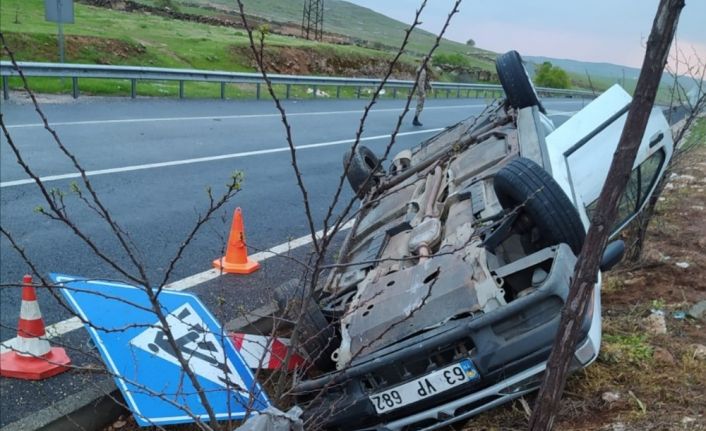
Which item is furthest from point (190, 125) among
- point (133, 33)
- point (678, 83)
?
point (133, 33)

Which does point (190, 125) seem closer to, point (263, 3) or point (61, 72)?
point (61, 72)

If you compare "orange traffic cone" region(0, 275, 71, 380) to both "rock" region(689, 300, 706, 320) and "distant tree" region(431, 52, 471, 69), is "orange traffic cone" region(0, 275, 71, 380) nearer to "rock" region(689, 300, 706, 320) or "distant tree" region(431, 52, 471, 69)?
"rock" region(689, 300, 706, 320)

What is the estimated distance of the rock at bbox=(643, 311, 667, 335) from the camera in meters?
4.09

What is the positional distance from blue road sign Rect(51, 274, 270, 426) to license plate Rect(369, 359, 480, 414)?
54 cm

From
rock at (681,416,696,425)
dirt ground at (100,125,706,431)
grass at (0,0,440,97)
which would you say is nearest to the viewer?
rock at (681,416,696,425)

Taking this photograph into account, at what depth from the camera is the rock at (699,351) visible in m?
3.71

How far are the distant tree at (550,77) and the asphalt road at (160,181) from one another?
27790 millimetres

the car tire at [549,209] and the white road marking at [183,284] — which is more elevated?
the car tire at [549,209]

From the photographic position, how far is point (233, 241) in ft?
17.1

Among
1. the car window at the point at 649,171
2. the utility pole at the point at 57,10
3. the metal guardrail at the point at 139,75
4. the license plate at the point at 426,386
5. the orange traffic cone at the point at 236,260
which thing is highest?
the utility pole at the point at 57,10

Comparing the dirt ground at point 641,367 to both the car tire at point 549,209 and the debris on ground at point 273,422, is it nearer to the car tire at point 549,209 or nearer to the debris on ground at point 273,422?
the car tire at point 549,209

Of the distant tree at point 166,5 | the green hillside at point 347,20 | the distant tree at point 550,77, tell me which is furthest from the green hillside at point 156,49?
the green hillside at point 347,20

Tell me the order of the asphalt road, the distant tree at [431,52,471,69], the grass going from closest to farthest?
the asphalt road → the grass → the distant tree at [431,52,471,69]

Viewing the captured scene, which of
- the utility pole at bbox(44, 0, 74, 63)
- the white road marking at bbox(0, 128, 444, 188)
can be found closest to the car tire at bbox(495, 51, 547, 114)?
the white road marking at bbox(0, 128, 444, 188)
